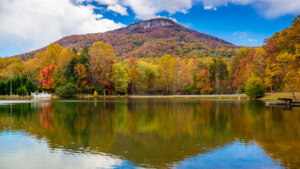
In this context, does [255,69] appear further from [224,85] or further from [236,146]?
[236,146]

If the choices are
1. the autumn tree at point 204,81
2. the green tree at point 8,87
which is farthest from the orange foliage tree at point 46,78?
the autumn tree at point 204,81

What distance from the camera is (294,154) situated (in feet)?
24.6

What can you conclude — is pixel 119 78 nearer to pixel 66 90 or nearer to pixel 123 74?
pixel 123 74

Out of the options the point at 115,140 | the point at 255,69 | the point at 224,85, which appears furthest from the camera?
the point at 224,85

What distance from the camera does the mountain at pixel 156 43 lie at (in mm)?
114188

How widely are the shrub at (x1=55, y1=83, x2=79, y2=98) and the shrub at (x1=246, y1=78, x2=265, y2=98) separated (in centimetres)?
4194

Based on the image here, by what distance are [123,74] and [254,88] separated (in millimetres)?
36791

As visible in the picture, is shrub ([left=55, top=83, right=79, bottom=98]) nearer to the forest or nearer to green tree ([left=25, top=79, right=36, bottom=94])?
the forest

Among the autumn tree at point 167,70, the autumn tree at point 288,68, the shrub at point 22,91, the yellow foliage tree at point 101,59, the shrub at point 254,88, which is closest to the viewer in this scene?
the autumn tree at point 288,68

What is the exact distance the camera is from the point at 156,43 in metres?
135

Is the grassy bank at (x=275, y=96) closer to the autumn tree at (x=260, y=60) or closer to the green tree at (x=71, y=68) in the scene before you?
the autumn tree at (x=260, y=60)

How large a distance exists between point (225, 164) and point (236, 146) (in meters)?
2.35

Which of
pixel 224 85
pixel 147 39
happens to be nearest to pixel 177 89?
pixel 224 85

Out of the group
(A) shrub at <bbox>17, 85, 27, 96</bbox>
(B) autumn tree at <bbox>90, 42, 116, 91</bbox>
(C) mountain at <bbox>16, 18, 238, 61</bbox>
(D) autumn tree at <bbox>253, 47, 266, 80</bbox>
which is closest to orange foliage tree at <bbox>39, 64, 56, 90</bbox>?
(A) shrub at <bbox>17, 85, 27, 96</bbox>
